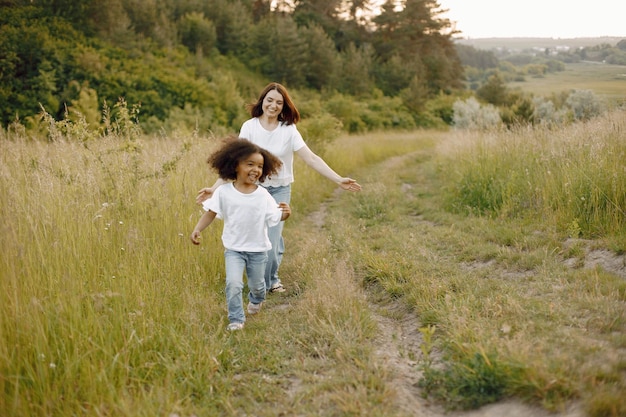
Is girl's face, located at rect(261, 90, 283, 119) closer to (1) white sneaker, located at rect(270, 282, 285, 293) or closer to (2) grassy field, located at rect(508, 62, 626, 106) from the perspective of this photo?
(1) white sneaker, located at rect(270, 282, 285, 293)

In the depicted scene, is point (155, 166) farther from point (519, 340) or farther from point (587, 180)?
point (587, 180)

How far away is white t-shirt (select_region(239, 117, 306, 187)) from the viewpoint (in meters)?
4.83

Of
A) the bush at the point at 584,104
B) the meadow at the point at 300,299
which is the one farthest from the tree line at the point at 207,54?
the bush at the point at 584,104

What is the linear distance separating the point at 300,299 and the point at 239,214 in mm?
1202

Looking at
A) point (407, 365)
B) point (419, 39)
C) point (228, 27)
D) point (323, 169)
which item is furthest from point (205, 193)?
point (419, 39)

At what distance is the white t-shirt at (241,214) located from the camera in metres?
4.02

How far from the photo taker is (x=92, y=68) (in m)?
22.9

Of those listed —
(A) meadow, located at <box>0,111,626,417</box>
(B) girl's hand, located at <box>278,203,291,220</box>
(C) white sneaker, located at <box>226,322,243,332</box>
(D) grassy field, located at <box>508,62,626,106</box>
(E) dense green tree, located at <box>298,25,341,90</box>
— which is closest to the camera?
(A) meadow, located at <box>0,111,626,417</box>

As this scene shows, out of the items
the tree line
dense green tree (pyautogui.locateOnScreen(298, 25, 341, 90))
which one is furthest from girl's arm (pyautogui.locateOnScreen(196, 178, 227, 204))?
dense green tree (pyautogui.locateOnScreen(298, 25, 341, 90))

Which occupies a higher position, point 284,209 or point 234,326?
point 284,209

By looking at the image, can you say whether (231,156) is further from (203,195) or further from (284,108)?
(284,108)

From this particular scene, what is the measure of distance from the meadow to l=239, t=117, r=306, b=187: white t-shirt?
1.12 m

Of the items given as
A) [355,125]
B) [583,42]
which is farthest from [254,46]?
[583,42]

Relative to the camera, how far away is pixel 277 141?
15.9 feet
